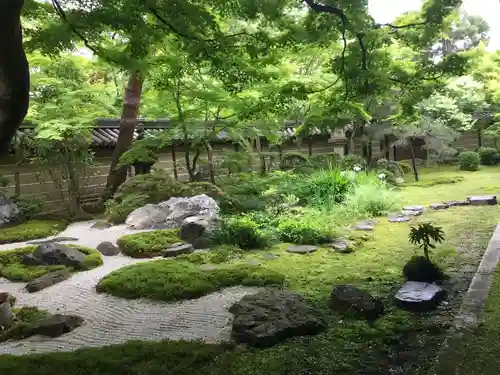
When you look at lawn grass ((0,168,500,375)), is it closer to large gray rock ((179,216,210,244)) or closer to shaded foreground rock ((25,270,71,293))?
large gray rock ((179,216,210,244))

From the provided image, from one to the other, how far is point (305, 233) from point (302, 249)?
76 cm

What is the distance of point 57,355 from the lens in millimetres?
4102

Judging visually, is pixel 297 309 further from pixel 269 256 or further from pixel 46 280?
pixel 46 280

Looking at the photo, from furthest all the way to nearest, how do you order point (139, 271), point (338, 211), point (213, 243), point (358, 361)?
point (338, 211) < point (213, 243) < point (139, 271) < point (358, 361)

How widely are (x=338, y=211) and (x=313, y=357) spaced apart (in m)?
7.53

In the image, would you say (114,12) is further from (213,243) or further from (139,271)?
(213,243)

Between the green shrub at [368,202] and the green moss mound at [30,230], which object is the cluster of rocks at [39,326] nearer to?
the green moss mound at [30,230]

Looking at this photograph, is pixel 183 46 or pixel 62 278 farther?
pixel 62 278

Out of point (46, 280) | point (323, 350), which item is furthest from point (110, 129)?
point (323, 350)

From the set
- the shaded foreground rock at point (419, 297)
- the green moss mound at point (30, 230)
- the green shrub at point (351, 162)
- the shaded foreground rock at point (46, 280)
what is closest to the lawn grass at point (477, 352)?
the shaded foreground rock at point (419, 297)

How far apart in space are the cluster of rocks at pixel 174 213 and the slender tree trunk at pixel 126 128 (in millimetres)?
3055

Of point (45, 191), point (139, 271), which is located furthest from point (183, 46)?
point (45, 191)

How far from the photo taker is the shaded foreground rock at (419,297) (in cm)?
504

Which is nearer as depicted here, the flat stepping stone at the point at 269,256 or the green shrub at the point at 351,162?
the flat stepping stone at the point at 269,256
